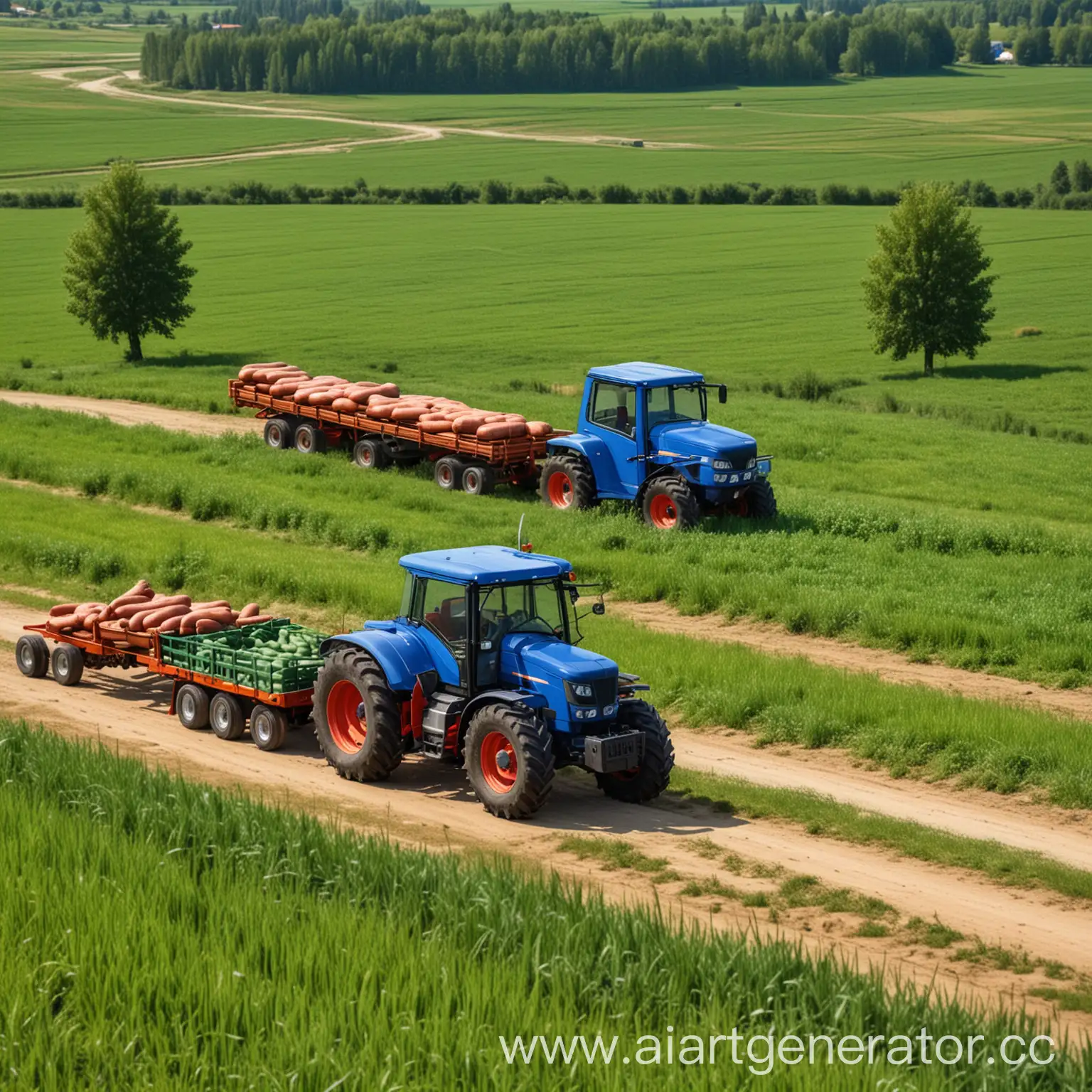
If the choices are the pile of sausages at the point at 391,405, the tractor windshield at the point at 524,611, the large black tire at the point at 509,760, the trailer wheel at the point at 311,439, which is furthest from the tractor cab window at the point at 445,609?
the trailer wheel at the point at 311,439

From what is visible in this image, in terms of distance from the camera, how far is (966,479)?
116 ft

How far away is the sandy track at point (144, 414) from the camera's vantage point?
4231 cm

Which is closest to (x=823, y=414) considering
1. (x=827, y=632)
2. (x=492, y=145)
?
(x=827, y=632)

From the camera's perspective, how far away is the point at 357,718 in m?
17.0

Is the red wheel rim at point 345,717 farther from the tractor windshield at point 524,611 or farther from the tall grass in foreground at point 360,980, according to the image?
the tall grass in foreground at point 360,980

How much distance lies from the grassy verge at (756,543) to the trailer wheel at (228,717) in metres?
8.46

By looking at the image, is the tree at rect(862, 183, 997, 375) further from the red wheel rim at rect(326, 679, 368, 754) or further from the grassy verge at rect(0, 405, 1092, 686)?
the red wheel rim at rect(326, 679, 368, 754)

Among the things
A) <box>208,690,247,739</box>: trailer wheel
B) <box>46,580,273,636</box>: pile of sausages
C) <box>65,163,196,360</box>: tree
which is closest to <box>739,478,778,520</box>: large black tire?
<box>46,580,273,636</box>: pile of sausages

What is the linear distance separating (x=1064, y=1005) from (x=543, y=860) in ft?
15.8

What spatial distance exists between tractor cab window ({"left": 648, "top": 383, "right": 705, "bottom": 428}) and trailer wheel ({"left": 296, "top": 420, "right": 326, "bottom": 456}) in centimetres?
1127

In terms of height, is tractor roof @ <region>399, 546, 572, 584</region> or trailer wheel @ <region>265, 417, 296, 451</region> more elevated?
tractor roof @ <region>399, 546, 572, 584</region>

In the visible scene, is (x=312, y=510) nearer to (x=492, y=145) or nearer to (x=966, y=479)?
(x=966, y=479)

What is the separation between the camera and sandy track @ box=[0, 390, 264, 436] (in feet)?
139

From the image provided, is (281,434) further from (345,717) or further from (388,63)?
(388,63)
